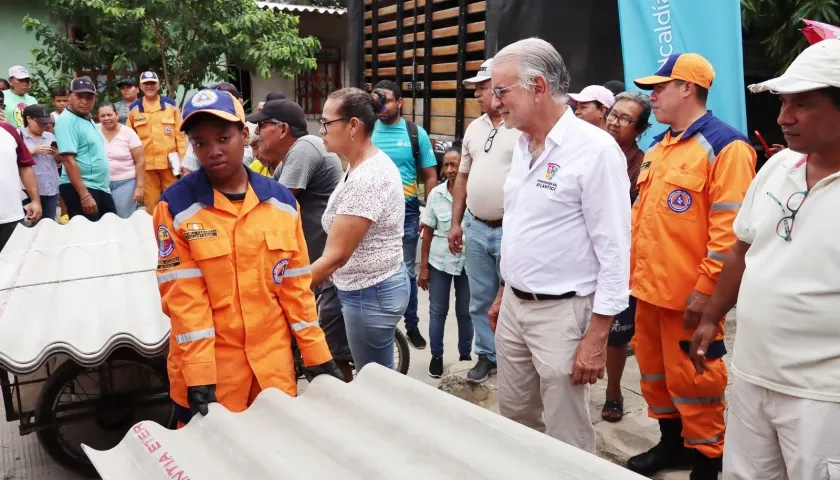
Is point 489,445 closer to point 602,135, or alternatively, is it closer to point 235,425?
point 235,425

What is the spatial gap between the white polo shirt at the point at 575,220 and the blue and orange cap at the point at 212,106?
43.6 inches

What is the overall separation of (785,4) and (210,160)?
5830mm

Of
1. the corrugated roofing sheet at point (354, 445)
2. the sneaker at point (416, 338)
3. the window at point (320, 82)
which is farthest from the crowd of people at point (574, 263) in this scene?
the window at point (320, 82)

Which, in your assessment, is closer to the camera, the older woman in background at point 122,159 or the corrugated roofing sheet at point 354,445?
the corrugated roofing sheet at point 354,445

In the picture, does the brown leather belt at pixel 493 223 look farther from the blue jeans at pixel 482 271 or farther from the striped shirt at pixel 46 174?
the striped shirt at pixel 46 174

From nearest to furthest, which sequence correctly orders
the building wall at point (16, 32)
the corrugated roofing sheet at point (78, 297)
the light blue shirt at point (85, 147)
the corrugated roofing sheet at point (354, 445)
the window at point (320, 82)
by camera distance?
the corrugated roofing sheet at point (354, 445) < the corrugated roofing sheet at point (78, 297) < the light blue shirt at point (85, 147) < the building wall at point (16, 32) < the window at point (320, 82)

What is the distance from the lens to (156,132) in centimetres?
732

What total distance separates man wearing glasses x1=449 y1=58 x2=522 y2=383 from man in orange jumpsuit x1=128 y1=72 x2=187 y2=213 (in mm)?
4273

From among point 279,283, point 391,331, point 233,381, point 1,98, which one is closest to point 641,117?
point 391,331

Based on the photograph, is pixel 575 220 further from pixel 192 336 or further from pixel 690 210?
pixel 192 336

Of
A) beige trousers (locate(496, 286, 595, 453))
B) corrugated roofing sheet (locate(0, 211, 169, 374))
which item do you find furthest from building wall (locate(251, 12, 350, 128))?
beige trousers (locate(496, 286, 595, 453))

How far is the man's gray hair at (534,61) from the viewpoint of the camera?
92.5 inches

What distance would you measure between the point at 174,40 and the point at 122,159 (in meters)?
3.81

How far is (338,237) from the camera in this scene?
109 inches
